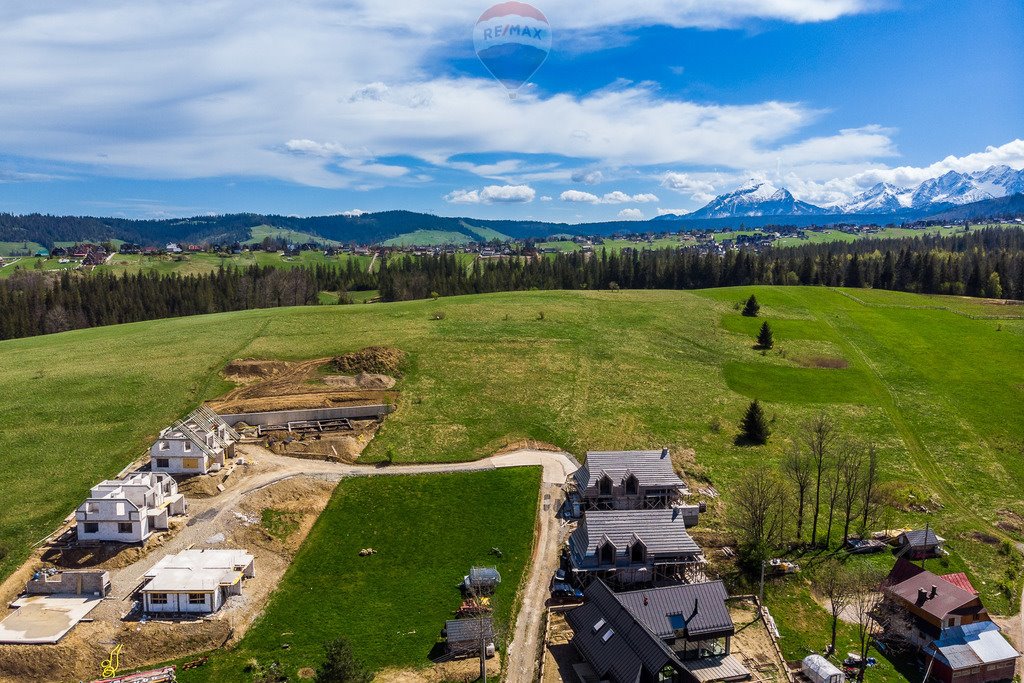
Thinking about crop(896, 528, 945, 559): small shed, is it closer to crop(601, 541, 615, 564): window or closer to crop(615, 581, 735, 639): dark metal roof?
crop(615, 581, 735, 639): dark metal roof

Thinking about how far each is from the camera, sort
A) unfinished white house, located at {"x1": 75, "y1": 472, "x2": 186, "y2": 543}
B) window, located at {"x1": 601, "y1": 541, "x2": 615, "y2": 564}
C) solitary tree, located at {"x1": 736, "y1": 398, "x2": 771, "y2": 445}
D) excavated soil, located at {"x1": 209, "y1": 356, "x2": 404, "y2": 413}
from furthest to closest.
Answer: excavated soil, located at {"x1": 209, "y1": 356, "x2": 404, "y2": 413} → solitary tree, located at {"x1": 736, "y1": 398, "x2": 771, "y2": 445} → unfinished white house, located at {"x1": 75, "y1": 472, "x2": 186, "y2": 543} → window, located at {"x1": 601, "y1": 541, "x2": 615, "y2": 564}

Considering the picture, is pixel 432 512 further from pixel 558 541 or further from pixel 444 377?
pixel 444 377

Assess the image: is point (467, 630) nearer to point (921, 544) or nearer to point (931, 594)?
point (931, 594)

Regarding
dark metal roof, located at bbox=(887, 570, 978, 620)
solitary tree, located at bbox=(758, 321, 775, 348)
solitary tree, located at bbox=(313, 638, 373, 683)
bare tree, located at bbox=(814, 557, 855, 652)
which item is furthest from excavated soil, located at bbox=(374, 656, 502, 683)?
solitary tree, located at bbox=(758, 321, 775, 348)

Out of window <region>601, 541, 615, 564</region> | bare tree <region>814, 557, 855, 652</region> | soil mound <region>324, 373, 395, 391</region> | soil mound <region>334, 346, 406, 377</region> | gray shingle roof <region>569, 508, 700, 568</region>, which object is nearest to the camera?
bare tree <region>814, 557, 855, 652</region>

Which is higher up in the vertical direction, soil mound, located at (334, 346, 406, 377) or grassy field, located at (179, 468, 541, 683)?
soil mound, located at (334, 346, 406, 377)

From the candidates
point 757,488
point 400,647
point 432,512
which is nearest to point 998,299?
point 757,488

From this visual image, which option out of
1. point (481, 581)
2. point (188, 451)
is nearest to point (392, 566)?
point (481, 581)
